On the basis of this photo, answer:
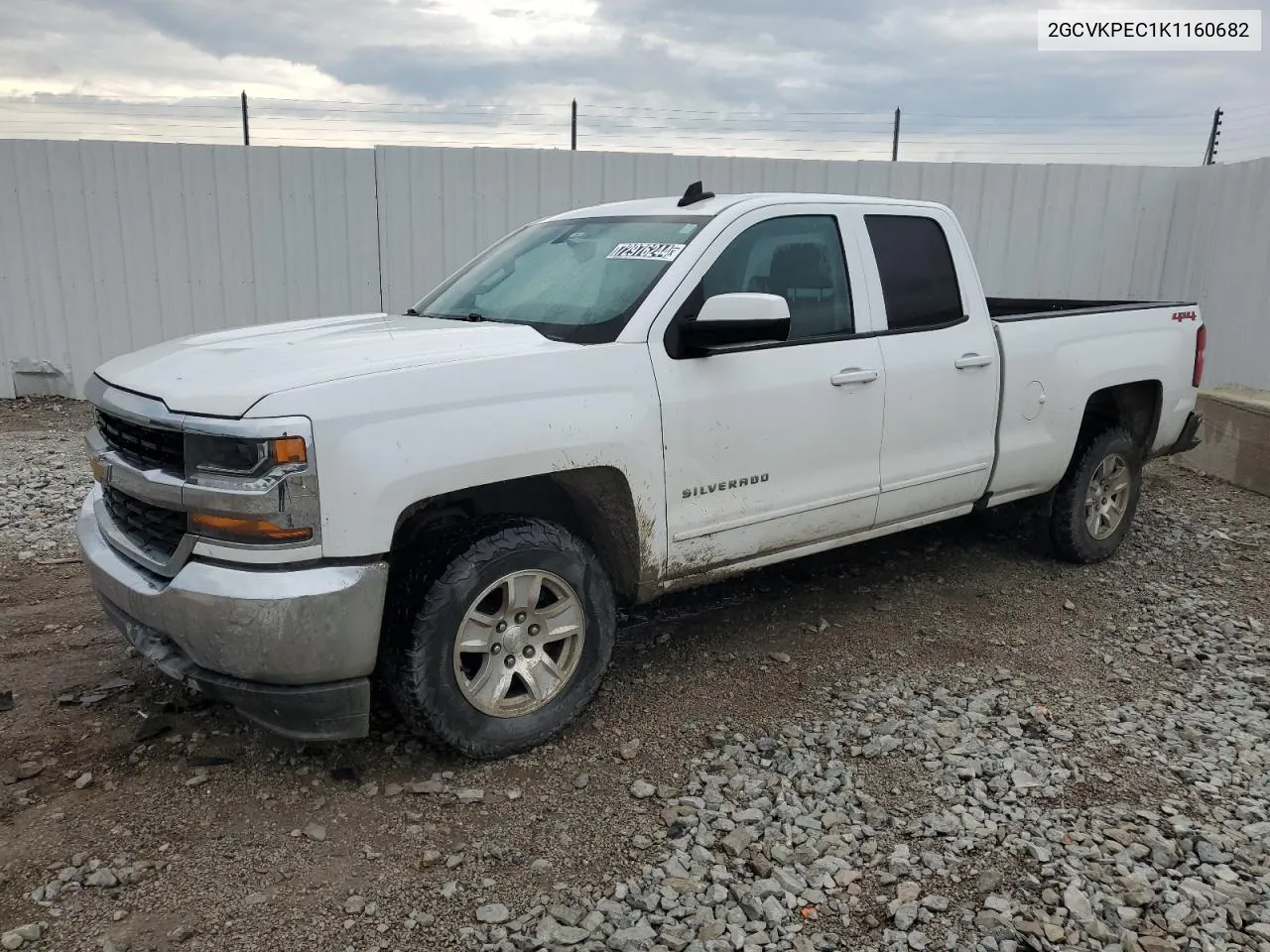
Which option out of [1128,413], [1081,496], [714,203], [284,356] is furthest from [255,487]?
[1128,413]

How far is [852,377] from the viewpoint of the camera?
4035 mm

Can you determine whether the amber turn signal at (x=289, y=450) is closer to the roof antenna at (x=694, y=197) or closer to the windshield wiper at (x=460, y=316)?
the windshield wiper at (x=460, y=316)

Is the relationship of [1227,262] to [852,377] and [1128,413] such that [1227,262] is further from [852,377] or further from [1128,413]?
[852,377]

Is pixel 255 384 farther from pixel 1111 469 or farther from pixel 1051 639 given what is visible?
pixel 1111 469

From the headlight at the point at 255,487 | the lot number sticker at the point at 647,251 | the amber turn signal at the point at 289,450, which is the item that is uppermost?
the lot number sticker at the point at 647,251

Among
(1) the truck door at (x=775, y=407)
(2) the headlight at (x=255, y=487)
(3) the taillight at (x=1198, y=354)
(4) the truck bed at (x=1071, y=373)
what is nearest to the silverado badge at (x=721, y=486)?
(1) the truck door at (x=775, y=407)

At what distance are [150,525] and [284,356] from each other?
2.31ft

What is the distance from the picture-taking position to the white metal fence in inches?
365

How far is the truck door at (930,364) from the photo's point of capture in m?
4.29

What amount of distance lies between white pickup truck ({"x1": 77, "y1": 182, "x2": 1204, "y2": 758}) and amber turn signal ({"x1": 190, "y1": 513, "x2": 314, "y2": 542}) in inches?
0.4

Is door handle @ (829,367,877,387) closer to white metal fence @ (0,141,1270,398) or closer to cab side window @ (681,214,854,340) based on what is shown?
cab side window @ (681,214,854,340)

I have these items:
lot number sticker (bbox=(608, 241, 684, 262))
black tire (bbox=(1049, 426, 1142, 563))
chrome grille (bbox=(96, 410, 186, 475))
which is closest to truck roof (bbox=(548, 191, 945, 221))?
lot number sticker (bbox=(608, 241, 684, 262))

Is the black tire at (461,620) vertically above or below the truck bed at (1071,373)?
below

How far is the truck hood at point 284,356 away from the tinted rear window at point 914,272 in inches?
69.8
